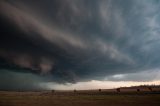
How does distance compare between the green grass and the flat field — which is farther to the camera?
the flat field

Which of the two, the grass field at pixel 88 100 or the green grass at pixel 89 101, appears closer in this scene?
the green grass at pixel 89 101

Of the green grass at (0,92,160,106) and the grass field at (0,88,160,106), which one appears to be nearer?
the green grass at (0,92,160,106)

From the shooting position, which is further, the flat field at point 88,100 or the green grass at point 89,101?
the flat field at point 88,100

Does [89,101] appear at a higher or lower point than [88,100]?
lower

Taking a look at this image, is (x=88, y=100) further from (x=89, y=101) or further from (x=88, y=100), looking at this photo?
(x=89, y=101)

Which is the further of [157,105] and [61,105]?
[61,105]

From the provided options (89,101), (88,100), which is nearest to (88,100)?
(88,100)

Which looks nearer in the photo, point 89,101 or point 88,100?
point 89,101

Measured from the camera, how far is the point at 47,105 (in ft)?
149

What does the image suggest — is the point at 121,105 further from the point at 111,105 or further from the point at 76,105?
the point at 76,105

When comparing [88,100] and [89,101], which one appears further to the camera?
[88,100]

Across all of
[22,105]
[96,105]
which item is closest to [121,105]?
[96,105]

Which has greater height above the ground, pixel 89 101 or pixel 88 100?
pixel 88 100

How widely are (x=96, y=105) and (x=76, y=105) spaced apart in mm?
3996
